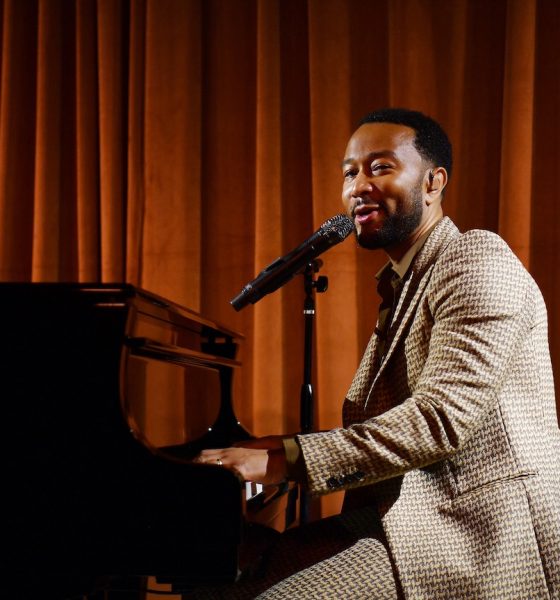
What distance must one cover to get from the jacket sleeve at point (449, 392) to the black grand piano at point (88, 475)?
0.60 ft

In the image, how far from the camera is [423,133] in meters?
1.82

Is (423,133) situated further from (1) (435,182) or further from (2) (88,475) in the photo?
(2) (88,475)

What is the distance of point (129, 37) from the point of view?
10.2ft

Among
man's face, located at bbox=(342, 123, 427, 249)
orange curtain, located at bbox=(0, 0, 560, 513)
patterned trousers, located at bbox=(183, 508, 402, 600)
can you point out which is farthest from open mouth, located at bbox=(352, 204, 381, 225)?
orange curtain, located at bbox=(0, 0, 560, 513)

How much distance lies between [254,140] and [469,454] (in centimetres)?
204

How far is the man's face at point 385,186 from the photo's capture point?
67.6 inches

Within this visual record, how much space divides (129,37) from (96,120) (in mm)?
396

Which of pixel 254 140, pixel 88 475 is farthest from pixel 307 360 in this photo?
pixel 254 140

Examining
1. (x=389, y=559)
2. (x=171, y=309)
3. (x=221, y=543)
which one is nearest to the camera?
(x=221, y=543)

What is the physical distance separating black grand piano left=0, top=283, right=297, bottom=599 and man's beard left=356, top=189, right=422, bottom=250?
2.36 ft

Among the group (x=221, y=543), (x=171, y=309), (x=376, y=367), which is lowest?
(x=221, y=543)

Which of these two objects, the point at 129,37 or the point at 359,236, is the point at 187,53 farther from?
the point at 359,236

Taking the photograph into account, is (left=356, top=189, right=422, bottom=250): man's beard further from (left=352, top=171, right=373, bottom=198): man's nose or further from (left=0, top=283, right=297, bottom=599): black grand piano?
(left=0, top=283, right=297, bottom=599): black grand piano

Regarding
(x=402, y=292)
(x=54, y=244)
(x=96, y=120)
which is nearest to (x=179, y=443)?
(x=402, y=292)
